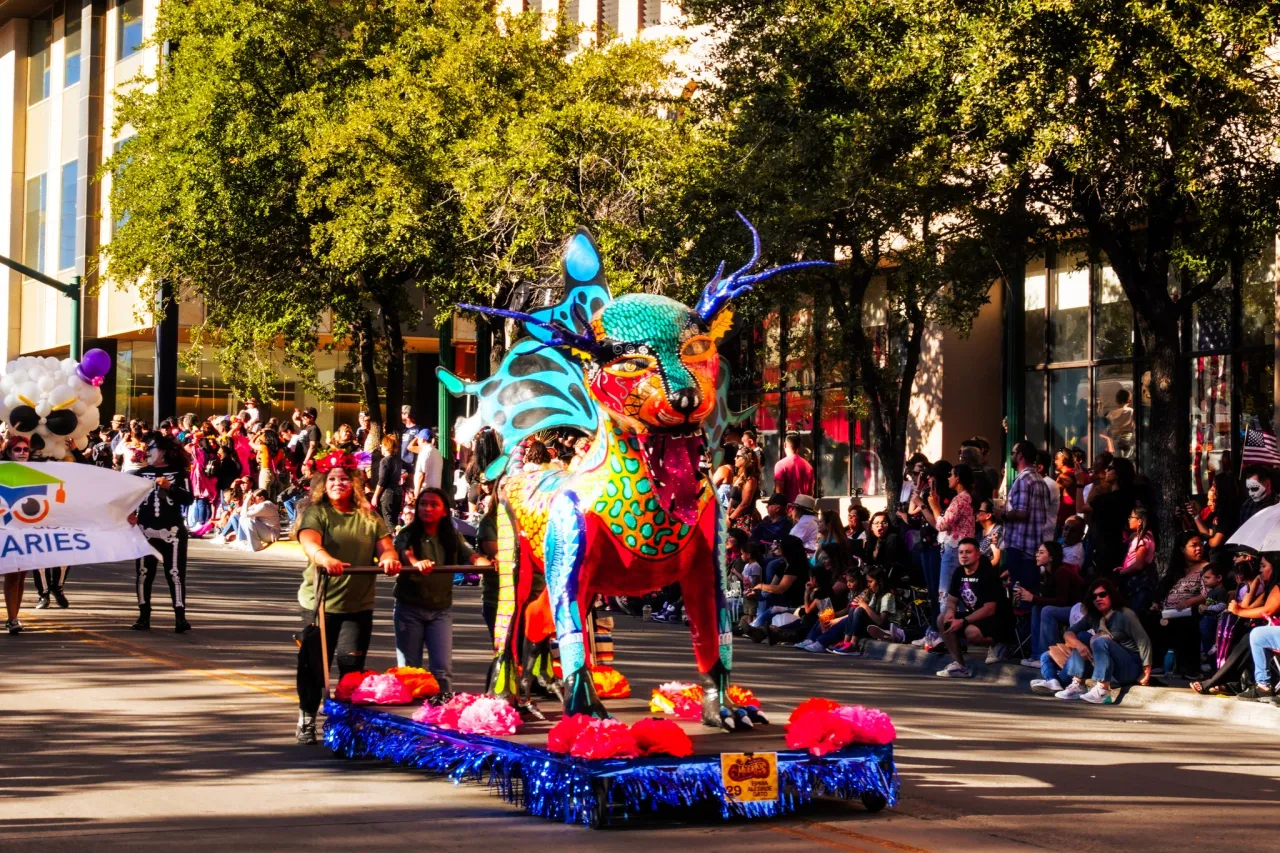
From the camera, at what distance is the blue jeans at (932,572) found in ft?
59.0

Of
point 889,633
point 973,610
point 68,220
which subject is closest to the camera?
point 973,610

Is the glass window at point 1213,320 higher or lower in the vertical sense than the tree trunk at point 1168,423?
higher

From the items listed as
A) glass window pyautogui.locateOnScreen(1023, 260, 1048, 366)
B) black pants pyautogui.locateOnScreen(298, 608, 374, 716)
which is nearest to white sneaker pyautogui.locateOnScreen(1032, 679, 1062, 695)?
black pants pyautogui.locateOnScreen(298, 608, 374, 716)

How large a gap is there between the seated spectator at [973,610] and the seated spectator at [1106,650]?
1.32 m

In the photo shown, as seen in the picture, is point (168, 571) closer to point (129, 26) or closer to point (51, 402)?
point (51, 402)

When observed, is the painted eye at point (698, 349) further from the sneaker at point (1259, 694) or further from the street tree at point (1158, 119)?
the street tree at point (1158, 119)

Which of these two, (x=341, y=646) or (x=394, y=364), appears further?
(x=394, y=364)

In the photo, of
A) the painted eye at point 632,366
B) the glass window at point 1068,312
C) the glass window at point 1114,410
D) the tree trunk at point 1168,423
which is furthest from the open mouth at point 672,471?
the glass window at point 1068,312

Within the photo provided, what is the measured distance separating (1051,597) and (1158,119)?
14.6ft

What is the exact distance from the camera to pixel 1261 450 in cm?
1753

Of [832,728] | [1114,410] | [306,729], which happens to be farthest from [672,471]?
[1114,410]

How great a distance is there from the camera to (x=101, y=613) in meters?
19.0

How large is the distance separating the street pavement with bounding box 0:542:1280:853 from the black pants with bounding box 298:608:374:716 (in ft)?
1.07

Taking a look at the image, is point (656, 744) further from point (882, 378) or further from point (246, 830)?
point (882, 378)
